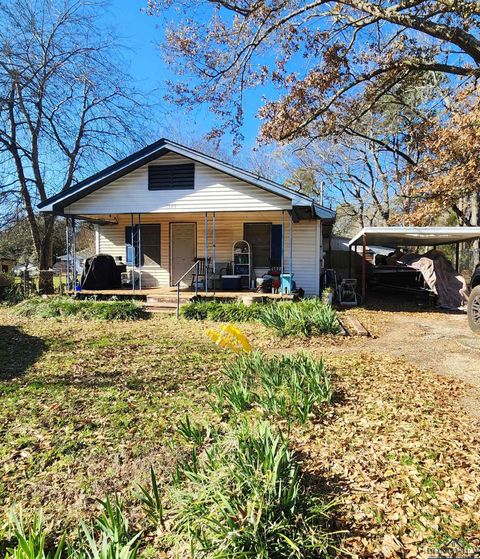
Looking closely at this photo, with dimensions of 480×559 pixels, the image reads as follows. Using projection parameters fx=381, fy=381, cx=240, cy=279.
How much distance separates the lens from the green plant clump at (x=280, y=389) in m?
3.78

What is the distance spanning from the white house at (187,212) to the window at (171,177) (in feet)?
0.11

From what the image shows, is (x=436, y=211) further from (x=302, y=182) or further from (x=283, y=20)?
(x=302, y=182)

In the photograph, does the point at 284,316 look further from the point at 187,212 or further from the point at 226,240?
the point at 226,240

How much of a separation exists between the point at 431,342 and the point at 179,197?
8361mm

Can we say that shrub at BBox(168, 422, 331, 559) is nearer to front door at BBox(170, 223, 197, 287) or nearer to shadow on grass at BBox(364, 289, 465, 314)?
shadow on grass at BBox(364, 289, 465, 314)

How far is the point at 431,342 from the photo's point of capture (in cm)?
760

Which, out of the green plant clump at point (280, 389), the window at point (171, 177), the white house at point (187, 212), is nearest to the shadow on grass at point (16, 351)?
the green plant clump at point (280, 389)

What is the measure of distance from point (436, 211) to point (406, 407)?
43.0ft

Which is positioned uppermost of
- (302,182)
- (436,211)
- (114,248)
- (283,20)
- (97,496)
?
(302,182)

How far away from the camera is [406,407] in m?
4.09

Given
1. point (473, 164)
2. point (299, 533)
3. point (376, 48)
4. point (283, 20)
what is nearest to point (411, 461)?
point (299, 533)

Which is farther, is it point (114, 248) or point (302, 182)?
point (302, 182)

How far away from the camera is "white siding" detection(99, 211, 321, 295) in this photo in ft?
44.1

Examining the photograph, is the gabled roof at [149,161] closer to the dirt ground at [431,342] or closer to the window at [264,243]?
the window at [264,243]
